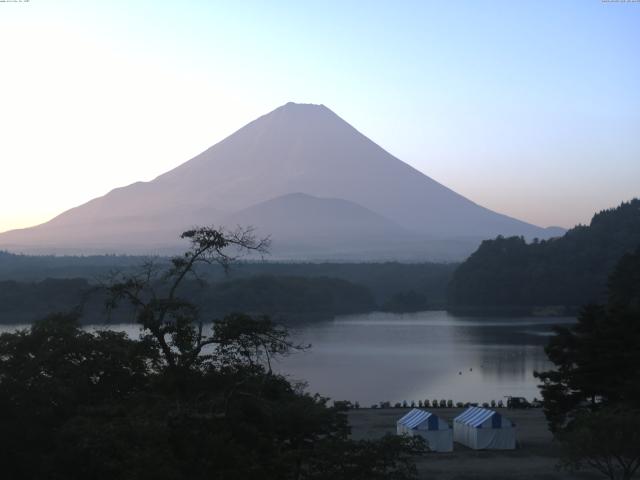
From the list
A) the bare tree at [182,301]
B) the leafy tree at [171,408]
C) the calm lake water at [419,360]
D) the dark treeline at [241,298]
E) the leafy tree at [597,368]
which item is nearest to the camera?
the leafy tree at [171,408]

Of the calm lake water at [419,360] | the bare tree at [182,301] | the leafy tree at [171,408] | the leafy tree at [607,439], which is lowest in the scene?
the calm lake water at [419,360]

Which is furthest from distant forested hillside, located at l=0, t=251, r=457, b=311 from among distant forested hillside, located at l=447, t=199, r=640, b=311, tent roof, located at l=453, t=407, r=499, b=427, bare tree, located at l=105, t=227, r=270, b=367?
bare tree, located at l=105, t=227, r=270, b=367

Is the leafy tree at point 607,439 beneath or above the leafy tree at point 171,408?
beneath

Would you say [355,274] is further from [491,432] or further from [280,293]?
[491,432]

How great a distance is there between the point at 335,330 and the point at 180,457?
29327 mm

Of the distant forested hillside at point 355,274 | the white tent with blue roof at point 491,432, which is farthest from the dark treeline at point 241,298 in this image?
the white tent with blue roof at point 491,432

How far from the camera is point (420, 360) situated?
25391 millimetres

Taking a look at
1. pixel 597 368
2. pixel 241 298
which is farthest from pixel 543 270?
pixel 597 368

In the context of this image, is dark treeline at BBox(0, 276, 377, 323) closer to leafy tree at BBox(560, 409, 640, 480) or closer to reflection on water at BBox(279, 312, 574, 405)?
reflection on water at BBox(279, 312, 574, 405)

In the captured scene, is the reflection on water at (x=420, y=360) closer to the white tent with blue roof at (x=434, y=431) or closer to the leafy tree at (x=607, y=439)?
the white tent with blue roof at (x=434, y=431)

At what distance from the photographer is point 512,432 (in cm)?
1273

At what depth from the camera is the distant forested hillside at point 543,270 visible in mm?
48094

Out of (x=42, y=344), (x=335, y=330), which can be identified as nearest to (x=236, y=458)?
(x=42, y=344)

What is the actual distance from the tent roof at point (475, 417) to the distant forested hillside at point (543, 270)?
33877 mm
